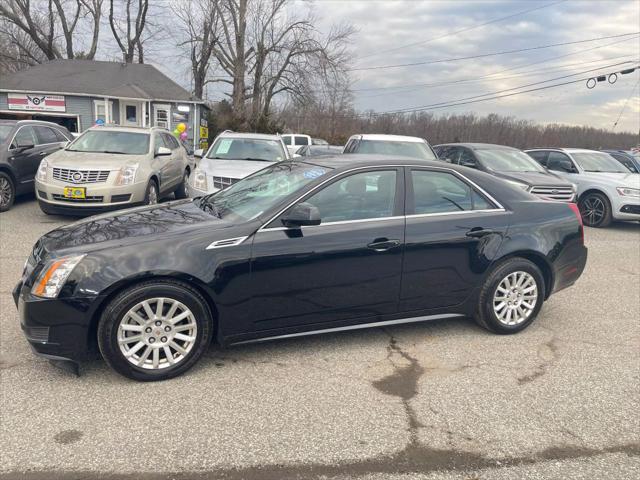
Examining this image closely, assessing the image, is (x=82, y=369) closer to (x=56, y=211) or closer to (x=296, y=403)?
(x=296, y=403)

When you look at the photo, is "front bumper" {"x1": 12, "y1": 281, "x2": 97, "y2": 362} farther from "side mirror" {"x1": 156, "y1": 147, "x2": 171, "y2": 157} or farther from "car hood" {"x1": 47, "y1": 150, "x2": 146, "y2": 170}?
"side mirror" {"x1": 156, "y1": 147, "x2": 171, "y2": 157}

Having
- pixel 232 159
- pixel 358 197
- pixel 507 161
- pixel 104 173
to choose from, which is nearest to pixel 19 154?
pixel 104 173

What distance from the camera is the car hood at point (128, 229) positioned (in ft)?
11.2

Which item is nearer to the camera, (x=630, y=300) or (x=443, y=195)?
(x=443, y=195)

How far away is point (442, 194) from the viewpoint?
4281 millimetres

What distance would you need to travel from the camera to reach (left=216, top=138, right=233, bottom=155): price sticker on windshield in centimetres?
976

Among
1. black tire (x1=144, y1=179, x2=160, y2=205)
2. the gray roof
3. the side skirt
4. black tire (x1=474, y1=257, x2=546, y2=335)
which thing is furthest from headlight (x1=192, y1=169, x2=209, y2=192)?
the gray roof

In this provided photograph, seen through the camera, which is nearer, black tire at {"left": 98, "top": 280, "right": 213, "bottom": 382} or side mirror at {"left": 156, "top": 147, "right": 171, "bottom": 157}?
black tire at {"left": 98, "top": 280, "right": 213, "bottom": 382}

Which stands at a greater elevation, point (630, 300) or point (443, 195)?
point (443, 195)

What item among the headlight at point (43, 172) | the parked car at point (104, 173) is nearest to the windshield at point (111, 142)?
the parked car at point (104, 173)

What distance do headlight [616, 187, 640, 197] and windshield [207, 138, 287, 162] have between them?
23.7 ft

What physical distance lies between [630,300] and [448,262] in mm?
2966

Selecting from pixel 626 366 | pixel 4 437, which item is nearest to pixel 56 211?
pixel 4 437

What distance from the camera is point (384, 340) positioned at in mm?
4328
